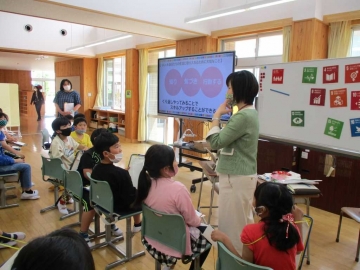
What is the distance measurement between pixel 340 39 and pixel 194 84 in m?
2.33

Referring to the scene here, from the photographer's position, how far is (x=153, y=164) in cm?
178

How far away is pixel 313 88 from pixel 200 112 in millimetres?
1905

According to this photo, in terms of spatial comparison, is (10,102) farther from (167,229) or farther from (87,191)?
(167,229)

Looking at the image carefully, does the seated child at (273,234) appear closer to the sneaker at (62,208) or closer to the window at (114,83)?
the sneaker at (62,208)

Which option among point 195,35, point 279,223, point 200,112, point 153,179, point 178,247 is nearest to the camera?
point 279,223

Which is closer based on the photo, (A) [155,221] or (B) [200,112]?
(A) [155,221]

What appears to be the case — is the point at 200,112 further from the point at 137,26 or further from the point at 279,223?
the point at 279,223

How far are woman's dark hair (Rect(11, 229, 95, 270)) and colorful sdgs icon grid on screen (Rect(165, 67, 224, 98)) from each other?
145 inches

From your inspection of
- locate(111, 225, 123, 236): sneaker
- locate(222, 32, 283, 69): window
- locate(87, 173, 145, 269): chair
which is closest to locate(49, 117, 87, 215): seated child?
locate(111, 225, 123, 236): sneaker

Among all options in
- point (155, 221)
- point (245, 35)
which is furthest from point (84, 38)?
point (155, 221)

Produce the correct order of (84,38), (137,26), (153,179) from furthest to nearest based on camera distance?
(84,38)
(137,26)
(153,179)

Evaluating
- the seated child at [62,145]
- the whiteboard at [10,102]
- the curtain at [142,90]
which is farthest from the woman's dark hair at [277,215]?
the whiteboard at [10,102]

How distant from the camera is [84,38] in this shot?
29.4ft

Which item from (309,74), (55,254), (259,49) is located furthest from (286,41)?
(55,254)
